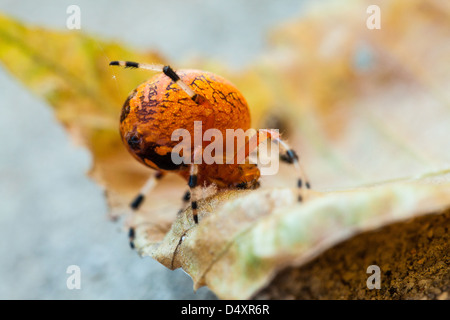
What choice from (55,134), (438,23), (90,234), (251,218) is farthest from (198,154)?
(55,134)

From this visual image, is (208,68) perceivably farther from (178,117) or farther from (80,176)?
(178,117)

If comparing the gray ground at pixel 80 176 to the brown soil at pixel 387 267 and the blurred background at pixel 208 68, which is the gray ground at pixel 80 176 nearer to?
the blurred background at pixel 208 68

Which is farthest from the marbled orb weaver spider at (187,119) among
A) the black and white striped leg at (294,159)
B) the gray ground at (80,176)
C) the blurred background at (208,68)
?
the gray ground at (80,176)

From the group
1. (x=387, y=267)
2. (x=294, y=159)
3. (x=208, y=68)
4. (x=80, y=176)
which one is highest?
(x=208, y=68)

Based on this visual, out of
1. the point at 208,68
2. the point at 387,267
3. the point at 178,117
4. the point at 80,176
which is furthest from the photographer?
the point at 208,68

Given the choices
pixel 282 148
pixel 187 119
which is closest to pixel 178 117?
pixel 187 119

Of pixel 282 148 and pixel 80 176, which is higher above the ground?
pixel 80 176

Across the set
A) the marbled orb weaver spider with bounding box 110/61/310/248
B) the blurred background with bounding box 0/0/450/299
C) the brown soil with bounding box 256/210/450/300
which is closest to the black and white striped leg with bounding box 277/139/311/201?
the marbled orb weaver spider with bounding box 110/61/310/248
